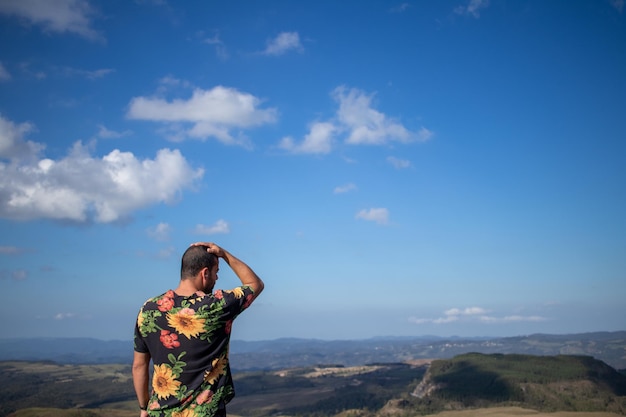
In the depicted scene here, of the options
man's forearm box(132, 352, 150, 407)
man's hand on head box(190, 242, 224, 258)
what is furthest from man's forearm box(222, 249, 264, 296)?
man's forearm box(132, 352, 150, 407)

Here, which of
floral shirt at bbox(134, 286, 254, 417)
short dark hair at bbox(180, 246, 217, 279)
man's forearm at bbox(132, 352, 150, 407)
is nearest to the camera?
floral shirt at bbox(134, 286, 254, 417)

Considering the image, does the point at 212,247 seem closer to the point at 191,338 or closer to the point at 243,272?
the point at 243,272

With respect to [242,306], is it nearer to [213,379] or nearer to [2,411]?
[213,379]

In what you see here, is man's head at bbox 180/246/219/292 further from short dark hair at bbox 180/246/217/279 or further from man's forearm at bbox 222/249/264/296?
man's forearm at bbox 222/249/264/296

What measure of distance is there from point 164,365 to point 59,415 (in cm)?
16167

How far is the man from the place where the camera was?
16.9 ft

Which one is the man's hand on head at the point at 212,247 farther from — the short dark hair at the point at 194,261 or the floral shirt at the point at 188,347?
the floral shirt at the point at 188,347

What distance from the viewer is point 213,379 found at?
17.2 ft

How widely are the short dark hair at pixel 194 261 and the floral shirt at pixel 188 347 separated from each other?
241 millimetres

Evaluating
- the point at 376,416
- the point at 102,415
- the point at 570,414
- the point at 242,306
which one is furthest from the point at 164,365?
the point at 376,416

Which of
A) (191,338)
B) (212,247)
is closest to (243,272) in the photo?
(212,247)

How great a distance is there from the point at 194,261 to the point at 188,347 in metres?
0.86

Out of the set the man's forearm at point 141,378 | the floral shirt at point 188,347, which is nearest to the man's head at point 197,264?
the floral shirt at point 188,347

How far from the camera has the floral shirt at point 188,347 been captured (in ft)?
16.9
